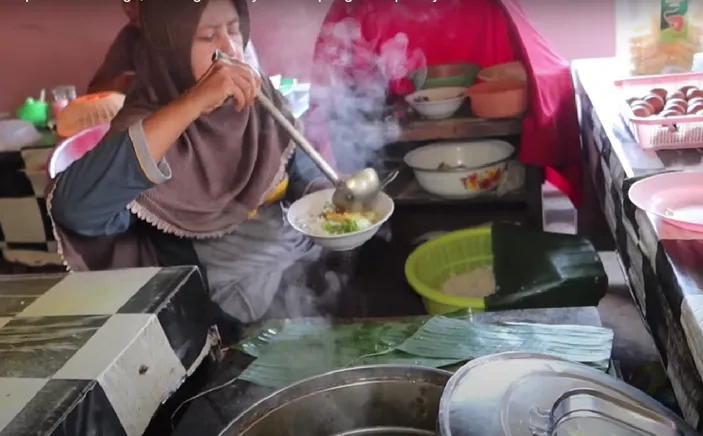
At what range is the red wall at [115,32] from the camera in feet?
5.54

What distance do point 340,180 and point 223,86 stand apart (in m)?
0.36

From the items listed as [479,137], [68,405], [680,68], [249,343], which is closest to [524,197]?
[479,137]

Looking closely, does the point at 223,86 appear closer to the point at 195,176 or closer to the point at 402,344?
the point at 195,176

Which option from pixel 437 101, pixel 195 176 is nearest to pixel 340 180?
pixel 195 176

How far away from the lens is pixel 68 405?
2.72 feet

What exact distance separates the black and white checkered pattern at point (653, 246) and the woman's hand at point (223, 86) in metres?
0.81

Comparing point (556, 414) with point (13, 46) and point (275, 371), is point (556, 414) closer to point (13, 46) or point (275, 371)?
point (275, 371)

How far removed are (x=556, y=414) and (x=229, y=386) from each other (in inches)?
21.7

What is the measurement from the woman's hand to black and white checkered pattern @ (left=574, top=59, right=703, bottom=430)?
2.67ft

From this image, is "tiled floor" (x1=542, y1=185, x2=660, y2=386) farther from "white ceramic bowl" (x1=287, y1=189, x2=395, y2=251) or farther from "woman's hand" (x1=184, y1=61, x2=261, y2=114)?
"woman's hand" (x1=184, y1=61, x2=261, y2=114)

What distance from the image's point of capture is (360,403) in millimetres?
901

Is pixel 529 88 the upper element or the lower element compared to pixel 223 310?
upper

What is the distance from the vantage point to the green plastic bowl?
191 centimetres

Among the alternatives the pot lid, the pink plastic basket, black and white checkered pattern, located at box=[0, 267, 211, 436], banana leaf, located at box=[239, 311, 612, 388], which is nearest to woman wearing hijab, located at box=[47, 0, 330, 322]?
black and white checkered pattern, located at box=[0, 267, 211, 436]
